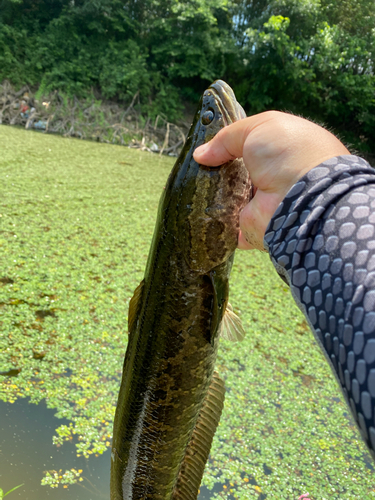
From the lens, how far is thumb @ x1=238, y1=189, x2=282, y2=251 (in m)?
0.92

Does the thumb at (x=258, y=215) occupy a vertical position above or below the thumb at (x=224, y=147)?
below

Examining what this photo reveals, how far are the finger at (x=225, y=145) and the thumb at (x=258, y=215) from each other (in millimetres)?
141

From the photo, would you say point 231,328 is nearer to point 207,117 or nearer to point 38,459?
point 207,117

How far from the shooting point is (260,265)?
13.8 ft

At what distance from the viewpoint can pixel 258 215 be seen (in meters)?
0.97

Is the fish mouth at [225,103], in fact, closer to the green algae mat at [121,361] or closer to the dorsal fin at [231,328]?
the dorsal fin at [231,328]

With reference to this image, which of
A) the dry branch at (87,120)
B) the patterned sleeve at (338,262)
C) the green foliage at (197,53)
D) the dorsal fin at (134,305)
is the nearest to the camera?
the patterned sleeve at (338,262)

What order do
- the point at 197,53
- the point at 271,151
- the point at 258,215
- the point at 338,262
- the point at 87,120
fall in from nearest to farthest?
the point at 338,262
the point at 271,151
the point at 258,215
the point at 87,120
the point at 197,53

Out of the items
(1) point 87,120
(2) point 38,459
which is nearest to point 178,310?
(2) point 38,459

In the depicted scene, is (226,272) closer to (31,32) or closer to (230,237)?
(230,237)

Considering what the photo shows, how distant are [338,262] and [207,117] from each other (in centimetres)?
78

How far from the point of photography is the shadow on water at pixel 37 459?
1.55 metres

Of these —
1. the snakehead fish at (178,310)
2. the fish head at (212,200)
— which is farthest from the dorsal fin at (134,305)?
the fish head at (212,200)

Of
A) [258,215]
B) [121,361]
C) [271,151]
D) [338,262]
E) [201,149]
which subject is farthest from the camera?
[121,361]
